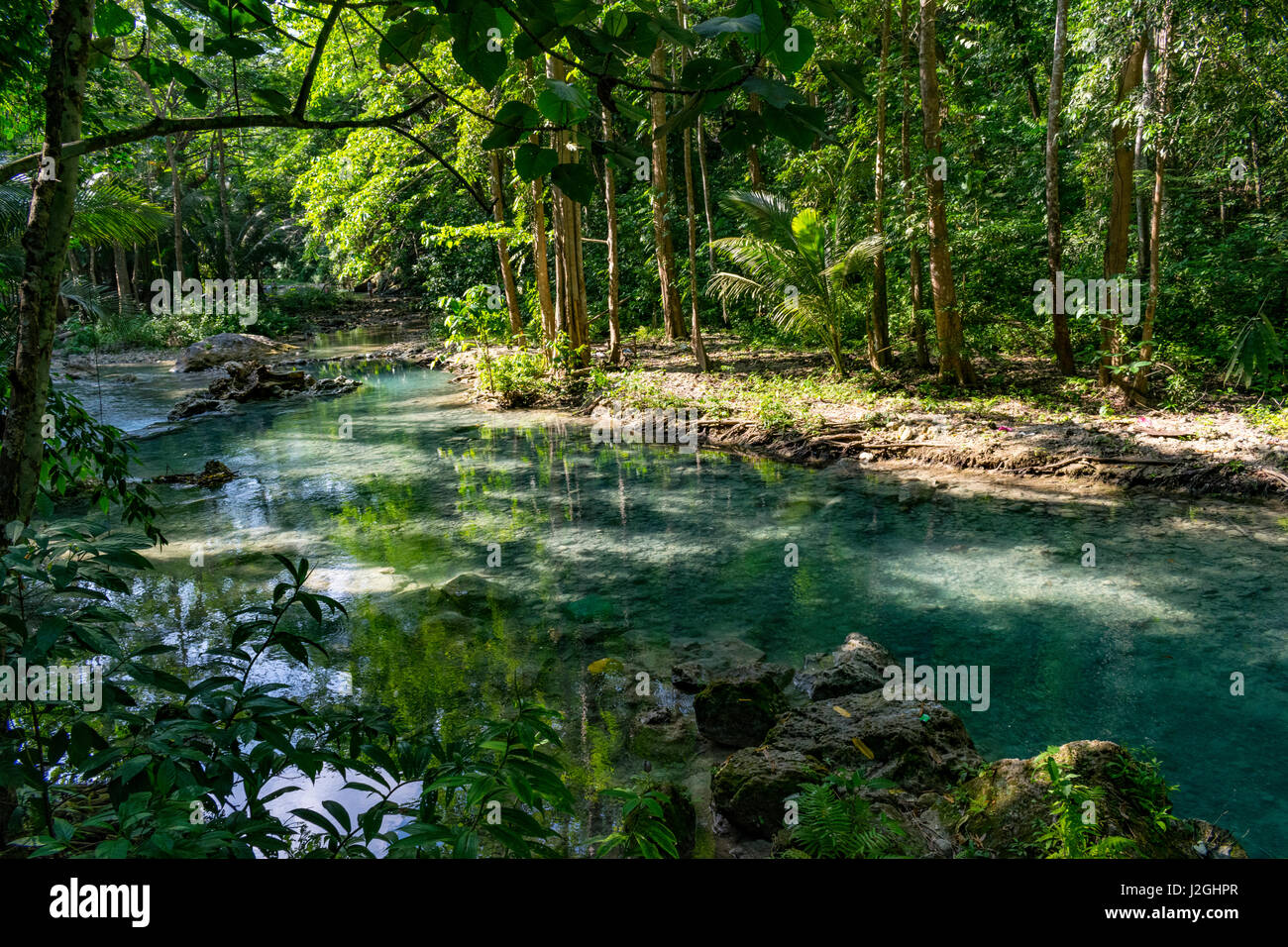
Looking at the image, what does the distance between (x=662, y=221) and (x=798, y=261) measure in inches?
175

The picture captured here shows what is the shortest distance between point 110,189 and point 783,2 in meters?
10.1

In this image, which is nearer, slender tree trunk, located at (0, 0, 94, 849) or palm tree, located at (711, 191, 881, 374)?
slender tree trunk, located at (0, 0, 94, 849)

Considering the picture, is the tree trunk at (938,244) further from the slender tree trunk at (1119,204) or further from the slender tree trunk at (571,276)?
the slender tree trunk at (571,276)

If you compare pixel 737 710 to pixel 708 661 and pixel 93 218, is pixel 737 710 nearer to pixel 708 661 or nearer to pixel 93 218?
pixel 708 661

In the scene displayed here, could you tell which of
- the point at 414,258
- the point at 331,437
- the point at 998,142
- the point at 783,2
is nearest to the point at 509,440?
the point at 331,437

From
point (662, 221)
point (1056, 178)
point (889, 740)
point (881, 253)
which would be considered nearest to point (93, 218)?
point (889, 740)

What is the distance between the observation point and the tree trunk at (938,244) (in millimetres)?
11000

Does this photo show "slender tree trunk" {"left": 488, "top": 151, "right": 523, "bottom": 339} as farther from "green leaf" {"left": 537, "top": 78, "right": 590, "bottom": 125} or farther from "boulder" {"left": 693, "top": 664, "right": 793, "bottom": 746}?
"green leaf" {"left": 537, "top": 78, "right": 590, "bottom": 125}

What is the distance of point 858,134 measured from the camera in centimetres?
1277

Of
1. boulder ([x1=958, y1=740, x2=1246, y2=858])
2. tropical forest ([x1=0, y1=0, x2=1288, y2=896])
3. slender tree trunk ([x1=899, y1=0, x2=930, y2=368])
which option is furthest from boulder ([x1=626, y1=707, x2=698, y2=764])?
slender tree trunk ([x1=899, y1=0, x2=930, y2=368])

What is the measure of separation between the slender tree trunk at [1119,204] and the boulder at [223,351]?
824 inches

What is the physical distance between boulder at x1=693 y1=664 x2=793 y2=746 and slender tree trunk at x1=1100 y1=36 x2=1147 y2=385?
8.42 m

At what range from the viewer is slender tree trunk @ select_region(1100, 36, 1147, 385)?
33.7 ft
